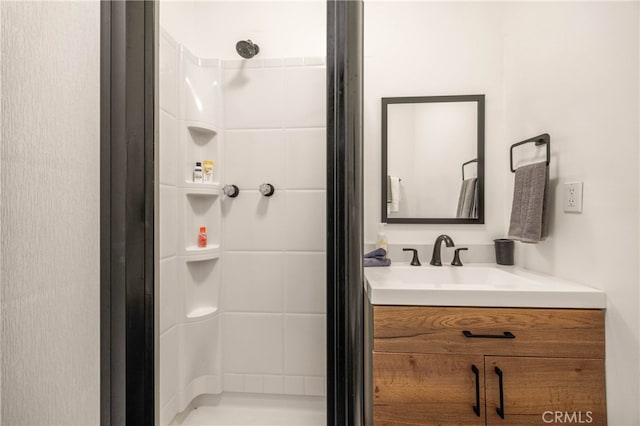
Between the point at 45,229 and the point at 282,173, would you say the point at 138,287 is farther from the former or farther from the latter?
the point at 282,173

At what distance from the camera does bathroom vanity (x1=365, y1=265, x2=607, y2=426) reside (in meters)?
0.88

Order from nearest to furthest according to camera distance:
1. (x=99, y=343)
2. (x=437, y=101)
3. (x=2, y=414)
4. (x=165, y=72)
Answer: (x=2, y=414)
(x=99, y=343)
(x=165, y=72)
(x=437, y=101)

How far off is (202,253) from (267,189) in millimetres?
279

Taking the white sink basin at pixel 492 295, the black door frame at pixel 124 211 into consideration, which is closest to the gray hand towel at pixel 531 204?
the white sink basin at pixel 492 295

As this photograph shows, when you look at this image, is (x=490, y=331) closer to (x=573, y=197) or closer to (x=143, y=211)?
(x=573, y=197)

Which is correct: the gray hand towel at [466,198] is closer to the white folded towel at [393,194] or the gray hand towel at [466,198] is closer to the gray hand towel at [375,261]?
the white folded towel at [393,194]

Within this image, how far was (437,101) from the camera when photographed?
1430 millimetres

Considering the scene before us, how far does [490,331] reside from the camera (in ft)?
2.98

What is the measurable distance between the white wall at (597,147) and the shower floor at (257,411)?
853mm

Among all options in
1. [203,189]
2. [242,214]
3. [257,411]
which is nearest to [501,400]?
[257,411]

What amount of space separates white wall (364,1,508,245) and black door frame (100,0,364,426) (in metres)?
0.62

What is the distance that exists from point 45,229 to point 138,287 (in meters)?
0.26

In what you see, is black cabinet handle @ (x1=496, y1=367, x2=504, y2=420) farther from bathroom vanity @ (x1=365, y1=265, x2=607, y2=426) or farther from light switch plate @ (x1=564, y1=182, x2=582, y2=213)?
light switch plate @ (x1=564, y1=182, x2=582, y2=213)

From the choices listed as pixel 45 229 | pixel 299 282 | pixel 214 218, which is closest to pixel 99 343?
pixel 45 229
